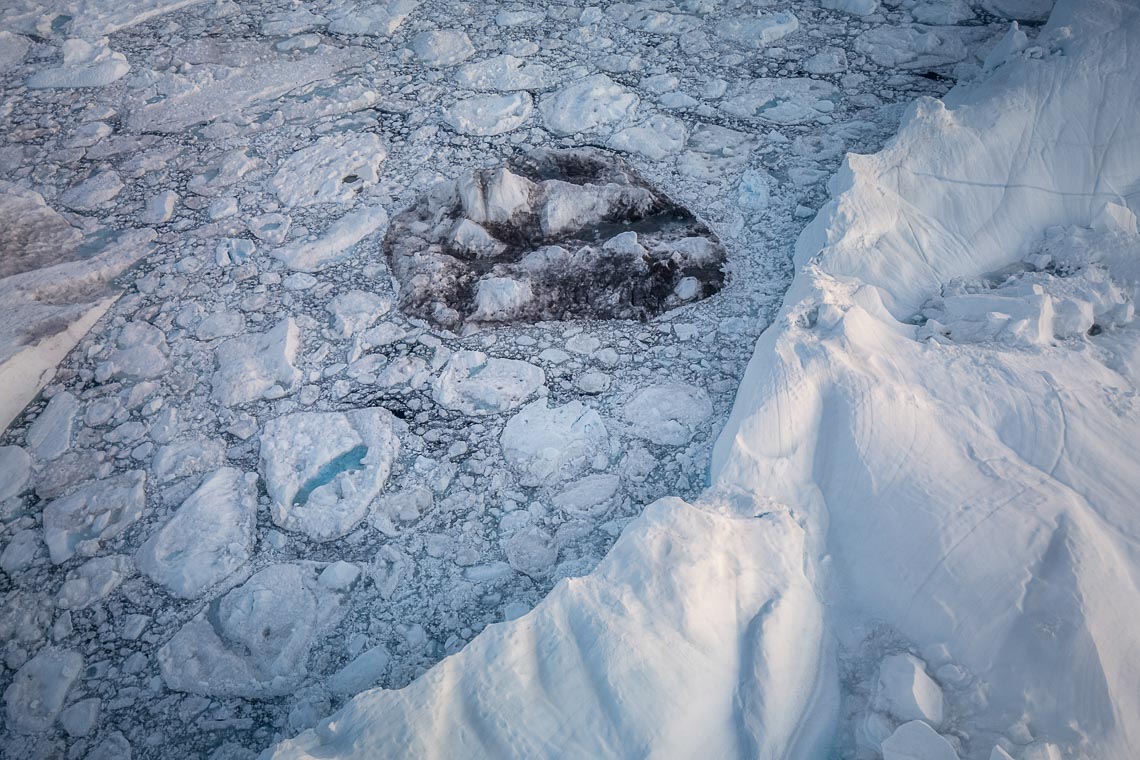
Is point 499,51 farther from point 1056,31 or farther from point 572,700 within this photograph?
point 572,700

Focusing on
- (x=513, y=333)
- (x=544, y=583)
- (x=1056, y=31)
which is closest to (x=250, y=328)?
(x=513, y=333)

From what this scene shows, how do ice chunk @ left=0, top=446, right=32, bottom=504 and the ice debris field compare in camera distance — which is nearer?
the ice debris field

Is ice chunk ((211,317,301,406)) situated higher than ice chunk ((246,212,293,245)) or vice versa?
ice chunk ((246,212,293,245))

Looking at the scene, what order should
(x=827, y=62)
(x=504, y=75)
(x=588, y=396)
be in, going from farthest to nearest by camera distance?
(x=504, y=75) → (x=827, y=62) → (x=588, y=396)

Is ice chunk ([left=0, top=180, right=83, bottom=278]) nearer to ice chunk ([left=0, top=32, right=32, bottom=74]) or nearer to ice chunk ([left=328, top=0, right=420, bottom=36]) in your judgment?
ice chunk ([left=0, top=32, right=32, bottom=74])

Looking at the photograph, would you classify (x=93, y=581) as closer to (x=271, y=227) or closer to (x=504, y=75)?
(x=271, y=227)

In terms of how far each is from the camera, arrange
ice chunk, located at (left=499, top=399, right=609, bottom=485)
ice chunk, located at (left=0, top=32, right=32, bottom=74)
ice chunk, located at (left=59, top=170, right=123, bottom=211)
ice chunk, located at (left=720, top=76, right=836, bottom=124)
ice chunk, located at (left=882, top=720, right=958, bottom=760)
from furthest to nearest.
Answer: ice chunk, located at (left=0, top=32, right=32, bottom=74), ice chunk, located at (left=720, top=76, right=836, bottom=124), ice chunk, located at (left=59, top=170, right=123, bottom=211), ice chunk, located at (left=499, top=399, right=609, bottom=485), ice chunk, located at (left=882, top=720, right=958, bottom=760)

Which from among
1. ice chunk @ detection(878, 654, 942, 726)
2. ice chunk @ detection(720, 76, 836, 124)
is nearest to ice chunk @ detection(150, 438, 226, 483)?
Result: ice chunk @ detection(878, 654, 942, 726)

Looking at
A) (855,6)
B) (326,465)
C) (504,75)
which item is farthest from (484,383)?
(855,6)
